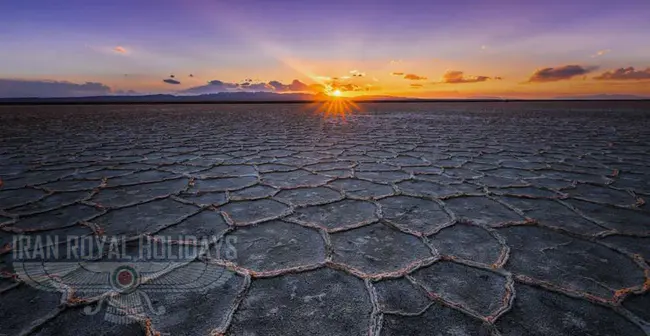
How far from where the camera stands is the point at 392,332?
3.11 feet

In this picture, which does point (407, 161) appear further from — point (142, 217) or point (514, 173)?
point (142, 217)

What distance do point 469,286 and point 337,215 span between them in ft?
2.76

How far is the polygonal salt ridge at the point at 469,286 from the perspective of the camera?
3.43 ft

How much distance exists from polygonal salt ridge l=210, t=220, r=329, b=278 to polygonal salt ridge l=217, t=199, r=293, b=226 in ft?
0.28

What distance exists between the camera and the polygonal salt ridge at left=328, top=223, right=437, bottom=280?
4.19 feet

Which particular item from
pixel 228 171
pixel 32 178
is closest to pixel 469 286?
pixel 228 171

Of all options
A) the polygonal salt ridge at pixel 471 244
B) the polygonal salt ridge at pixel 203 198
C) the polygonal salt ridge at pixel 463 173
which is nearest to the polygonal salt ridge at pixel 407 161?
the polygonal salt ridge at pixel 463 173

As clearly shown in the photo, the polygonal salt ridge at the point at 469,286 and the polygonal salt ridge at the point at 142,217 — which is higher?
the polygonal salt ridge at the point at 142,217

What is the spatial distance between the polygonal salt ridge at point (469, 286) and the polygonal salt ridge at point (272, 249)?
44cm

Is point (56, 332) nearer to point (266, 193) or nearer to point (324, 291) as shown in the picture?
point (324, 291)

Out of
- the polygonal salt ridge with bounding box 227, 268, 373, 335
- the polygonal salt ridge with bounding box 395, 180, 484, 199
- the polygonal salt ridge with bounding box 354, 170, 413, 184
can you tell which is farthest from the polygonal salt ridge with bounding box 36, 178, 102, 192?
the polygonal salt ridge with bounding box 395, 180, 484, 199

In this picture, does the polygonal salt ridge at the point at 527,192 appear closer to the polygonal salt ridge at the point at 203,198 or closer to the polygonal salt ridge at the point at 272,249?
the polygonal salt ridge at the point at 272,249

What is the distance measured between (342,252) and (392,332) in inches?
19.7

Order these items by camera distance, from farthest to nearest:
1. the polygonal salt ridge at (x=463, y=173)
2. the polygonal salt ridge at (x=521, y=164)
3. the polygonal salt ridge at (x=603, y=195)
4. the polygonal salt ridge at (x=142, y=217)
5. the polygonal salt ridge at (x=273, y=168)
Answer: the polygonal salt ridge at (x=521, y=164)
the polygonal salt ridge at (x=273, y=168)
the polygonal salt ridge at (x=463, y=173)
the polygonal salt ridge at (x=603, y=195)
the polygonal salt ridge at (x=142, y=217)
